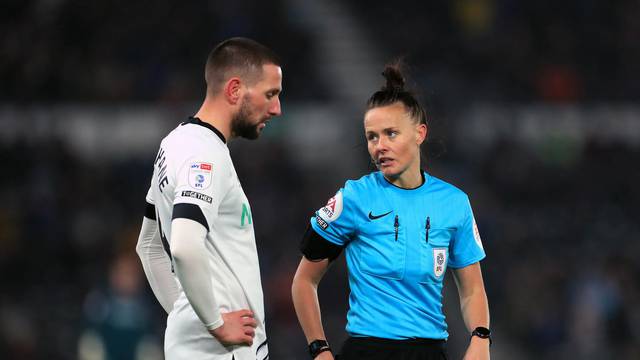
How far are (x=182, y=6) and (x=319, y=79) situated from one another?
7.48ft

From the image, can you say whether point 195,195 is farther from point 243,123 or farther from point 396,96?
point 396,96

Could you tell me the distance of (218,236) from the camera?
3.83 meters

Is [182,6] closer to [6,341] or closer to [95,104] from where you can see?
[95,104]

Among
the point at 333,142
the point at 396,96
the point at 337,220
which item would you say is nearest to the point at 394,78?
the point at 396,96

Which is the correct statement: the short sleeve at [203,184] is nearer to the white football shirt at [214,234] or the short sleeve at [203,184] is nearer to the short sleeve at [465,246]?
the white football shirt at [214,234]

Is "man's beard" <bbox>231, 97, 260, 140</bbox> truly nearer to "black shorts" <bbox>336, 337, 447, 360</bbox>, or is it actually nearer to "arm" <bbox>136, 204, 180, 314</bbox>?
"arm" <bbox>136, 204, 180, 314</bbox>

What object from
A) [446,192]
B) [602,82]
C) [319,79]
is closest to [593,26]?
[602,82]

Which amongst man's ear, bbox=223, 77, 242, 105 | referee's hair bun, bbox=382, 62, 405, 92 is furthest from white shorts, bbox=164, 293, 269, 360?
referee's hair bun, bbox=382, 62, 405, 92

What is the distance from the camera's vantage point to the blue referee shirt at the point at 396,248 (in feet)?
→ 13.0

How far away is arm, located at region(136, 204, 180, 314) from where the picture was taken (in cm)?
429

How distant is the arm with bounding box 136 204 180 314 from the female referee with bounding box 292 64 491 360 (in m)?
0.54

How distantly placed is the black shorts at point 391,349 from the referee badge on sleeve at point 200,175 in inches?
33.1

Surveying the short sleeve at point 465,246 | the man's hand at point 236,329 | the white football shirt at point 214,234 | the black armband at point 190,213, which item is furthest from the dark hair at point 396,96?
the man's hand at point 236,329

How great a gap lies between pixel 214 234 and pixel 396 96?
2.88 feet
